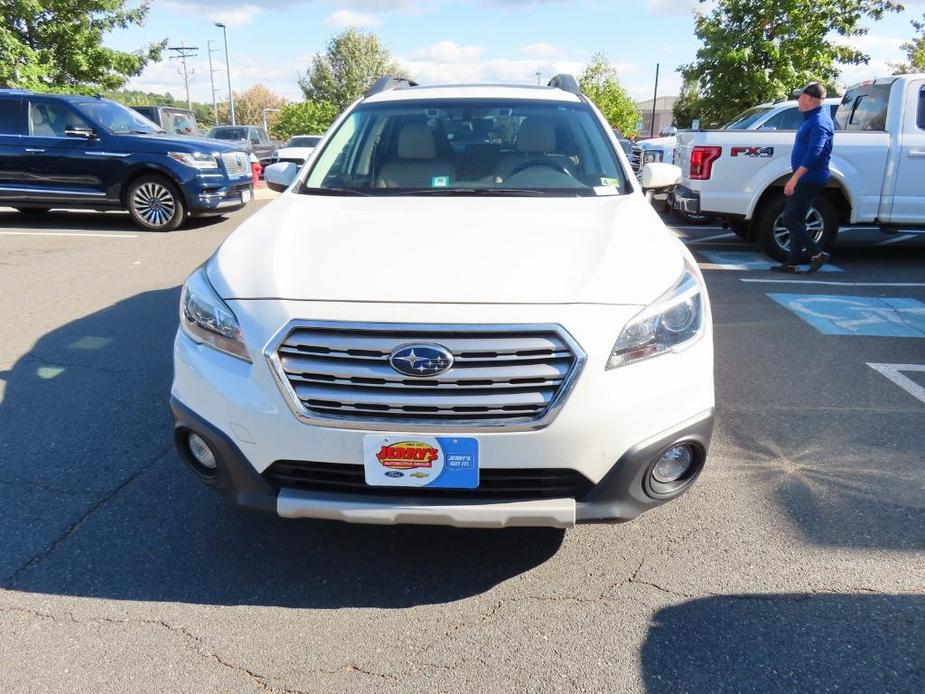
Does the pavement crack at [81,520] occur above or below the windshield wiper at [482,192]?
below

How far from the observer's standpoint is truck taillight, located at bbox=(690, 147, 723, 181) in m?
8.11

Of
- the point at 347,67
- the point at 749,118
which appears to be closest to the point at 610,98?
the point at 347,67

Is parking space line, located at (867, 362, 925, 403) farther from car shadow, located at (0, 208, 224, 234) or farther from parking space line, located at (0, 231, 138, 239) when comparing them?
car shadow, located at (0, 208, 224, 234)

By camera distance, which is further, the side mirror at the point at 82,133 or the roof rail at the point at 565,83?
the side mirror at the point at 82,133

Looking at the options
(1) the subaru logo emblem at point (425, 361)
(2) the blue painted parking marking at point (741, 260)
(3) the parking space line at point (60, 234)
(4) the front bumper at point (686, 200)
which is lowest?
(2) the blue painted parking marking at point (741, 260)

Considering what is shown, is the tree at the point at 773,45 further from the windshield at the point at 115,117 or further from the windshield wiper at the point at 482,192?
the windshield wiper at the point at 482,192

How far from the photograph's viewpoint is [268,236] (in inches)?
116

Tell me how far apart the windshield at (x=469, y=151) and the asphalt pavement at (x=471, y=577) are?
157cm

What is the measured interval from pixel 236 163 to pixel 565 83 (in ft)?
23.5

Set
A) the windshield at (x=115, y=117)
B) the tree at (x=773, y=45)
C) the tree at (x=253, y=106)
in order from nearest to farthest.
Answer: the windshield at (x=115, y=117) < the tree at (x=773, y=45) < the tree at (x=253, y=106)

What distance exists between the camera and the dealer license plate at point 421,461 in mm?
2289

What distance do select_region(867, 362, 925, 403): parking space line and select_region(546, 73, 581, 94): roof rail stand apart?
2697 mm

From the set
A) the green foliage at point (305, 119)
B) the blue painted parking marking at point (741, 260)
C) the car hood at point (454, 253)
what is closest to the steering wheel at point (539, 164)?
the car hood at point (454, 253)

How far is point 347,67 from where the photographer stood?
62.3m
